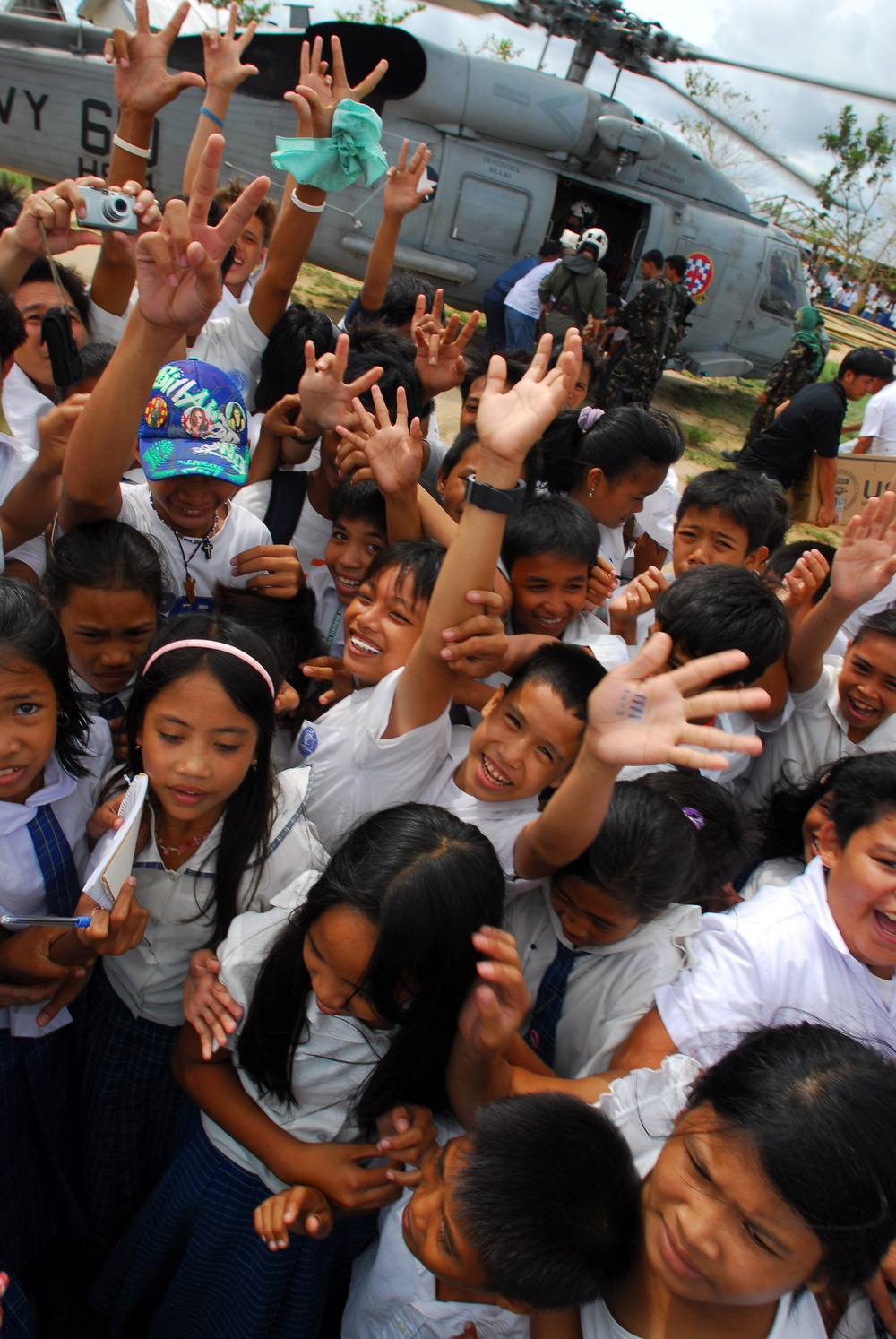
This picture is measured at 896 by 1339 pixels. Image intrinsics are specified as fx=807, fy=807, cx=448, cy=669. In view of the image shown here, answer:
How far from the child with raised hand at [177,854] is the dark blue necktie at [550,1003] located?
53cm

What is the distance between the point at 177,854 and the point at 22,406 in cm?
183

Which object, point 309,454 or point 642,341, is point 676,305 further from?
point 309,454

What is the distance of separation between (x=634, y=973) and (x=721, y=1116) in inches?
20.3

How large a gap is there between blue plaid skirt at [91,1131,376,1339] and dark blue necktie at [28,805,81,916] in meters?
0.51

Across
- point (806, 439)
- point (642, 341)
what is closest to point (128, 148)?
point (806, 439)

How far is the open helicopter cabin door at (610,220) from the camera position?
9.70 metres

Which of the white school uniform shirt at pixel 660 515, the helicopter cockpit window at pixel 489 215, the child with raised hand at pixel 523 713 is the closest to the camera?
the child with raised hand at pixel 523 713

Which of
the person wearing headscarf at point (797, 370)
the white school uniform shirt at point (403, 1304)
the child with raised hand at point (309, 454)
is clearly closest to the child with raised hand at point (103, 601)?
the child with raised hand at point (309, 454)

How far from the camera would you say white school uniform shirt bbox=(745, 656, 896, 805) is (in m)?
2.40

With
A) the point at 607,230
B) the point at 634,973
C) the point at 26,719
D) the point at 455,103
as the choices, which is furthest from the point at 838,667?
the point at 607,230

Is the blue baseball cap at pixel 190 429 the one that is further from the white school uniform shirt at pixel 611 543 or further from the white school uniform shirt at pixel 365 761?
the white school uniform shirt at pixel 611 543

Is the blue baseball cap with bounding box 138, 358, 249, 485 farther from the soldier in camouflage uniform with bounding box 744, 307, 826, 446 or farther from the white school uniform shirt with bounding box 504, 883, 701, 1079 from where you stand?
the soldier in camouflage uniform with bounding box 744, 307, 826, 446

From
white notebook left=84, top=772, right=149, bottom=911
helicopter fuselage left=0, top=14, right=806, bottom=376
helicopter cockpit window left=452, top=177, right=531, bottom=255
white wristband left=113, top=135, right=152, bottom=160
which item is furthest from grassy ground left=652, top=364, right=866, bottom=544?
white notebook left=84, top=772, right=149, bottom=911

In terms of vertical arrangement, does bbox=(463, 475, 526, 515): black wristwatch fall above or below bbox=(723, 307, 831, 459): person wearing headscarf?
below
